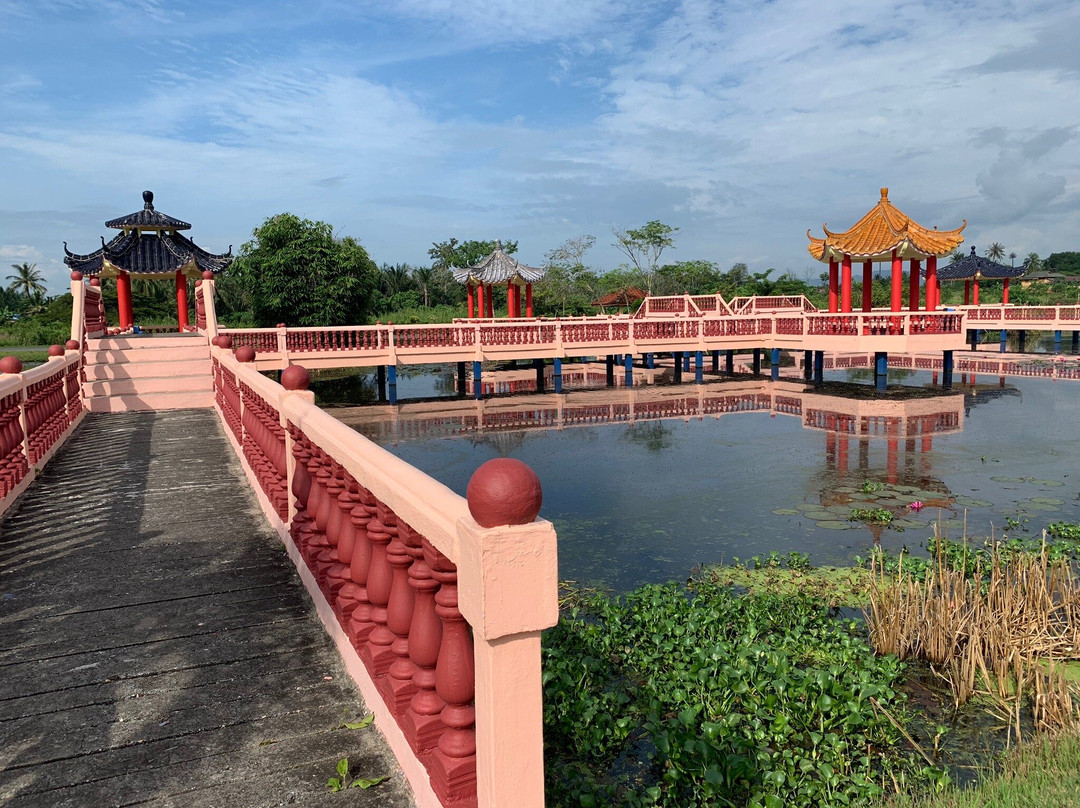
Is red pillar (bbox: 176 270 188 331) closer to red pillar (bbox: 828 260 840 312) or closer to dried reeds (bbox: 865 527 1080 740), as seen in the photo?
dried reeds (bbox: 865 527 1080 740)

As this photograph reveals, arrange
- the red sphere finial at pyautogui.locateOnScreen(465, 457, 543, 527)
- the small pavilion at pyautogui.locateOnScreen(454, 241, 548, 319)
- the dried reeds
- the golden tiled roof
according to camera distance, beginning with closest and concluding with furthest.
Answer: the red sphere finial at pyautogui.locateOnScreen(465, 457, 543, 527), the dried reeds, the golden tiled roof, the small pavilion at pyautogui.locateOnScreen(454, 241, 548, 319)

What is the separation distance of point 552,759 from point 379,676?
1.75 meters

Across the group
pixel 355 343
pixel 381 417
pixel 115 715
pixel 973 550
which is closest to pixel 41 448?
pixel 115 715

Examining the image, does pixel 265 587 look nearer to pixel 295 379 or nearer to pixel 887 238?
pixel 295 379

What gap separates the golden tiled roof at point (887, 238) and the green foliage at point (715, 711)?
18.5 metres

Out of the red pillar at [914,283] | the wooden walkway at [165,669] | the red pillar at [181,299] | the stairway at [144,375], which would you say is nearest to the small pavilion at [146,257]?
the red pillar at [181,299]

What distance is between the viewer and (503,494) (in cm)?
157

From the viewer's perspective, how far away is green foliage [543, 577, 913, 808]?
3.66 m

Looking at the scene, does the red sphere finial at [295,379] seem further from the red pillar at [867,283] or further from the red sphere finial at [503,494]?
the red pillar at [867,283]

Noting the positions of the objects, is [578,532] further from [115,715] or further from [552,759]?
[115,715]

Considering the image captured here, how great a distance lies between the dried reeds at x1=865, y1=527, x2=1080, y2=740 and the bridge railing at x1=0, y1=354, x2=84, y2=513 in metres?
5.93

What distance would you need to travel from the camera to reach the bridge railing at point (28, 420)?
5.21 metres

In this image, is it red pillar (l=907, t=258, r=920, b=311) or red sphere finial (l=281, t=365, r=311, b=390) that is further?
red pillar (l=907, t=258, r=920, b=311)

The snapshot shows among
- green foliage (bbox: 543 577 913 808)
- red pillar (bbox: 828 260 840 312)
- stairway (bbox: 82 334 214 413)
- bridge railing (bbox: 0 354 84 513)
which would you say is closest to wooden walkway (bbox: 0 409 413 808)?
bridge railing (bbox: 0 354 84 513)
